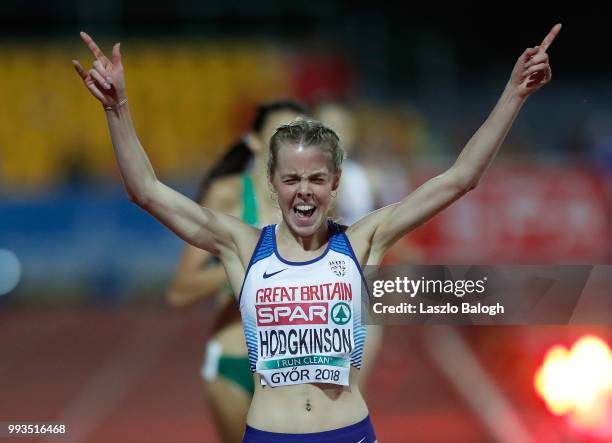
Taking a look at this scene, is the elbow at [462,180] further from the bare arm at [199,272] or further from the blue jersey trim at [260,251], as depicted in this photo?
the bare arm at [199,272]

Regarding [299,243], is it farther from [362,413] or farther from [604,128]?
[604,128]

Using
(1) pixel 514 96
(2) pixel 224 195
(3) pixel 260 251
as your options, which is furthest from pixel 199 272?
(1) pixel 514 96

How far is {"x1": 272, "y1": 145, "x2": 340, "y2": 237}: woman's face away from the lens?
315 cm

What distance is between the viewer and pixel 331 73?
17.3m

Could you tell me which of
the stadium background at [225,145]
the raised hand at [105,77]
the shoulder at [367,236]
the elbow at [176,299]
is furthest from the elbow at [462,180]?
the stadium background at [225,145]

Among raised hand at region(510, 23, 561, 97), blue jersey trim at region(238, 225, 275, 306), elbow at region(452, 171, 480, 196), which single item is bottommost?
blue jersey trim at region(238, 225, 275, 306)

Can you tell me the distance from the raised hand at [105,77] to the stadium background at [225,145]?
603cm

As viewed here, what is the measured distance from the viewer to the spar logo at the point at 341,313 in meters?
3.19

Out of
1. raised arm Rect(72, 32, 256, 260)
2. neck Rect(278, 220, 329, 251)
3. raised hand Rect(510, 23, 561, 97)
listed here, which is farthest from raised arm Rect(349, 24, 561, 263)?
raised arm Rect(72, 32, 256, 260)

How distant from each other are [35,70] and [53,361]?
791cm

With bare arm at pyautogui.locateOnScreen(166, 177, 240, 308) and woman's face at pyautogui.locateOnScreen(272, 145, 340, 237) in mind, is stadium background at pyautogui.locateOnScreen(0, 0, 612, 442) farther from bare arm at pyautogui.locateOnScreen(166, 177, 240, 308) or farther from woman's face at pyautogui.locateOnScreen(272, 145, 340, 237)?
woman's face at pyautogui.locateOnScreen(272, 145, 340, 237)

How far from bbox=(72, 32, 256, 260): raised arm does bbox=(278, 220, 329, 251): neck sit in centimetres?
18

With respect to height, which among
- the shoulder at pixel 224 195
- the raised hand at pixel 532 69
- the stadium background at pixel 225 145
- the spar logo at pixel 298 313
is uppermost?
the stadium background at pixel 225 145

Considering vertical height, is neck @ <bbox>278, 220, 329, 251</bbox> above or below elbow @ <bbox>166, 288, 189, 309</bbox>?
below
